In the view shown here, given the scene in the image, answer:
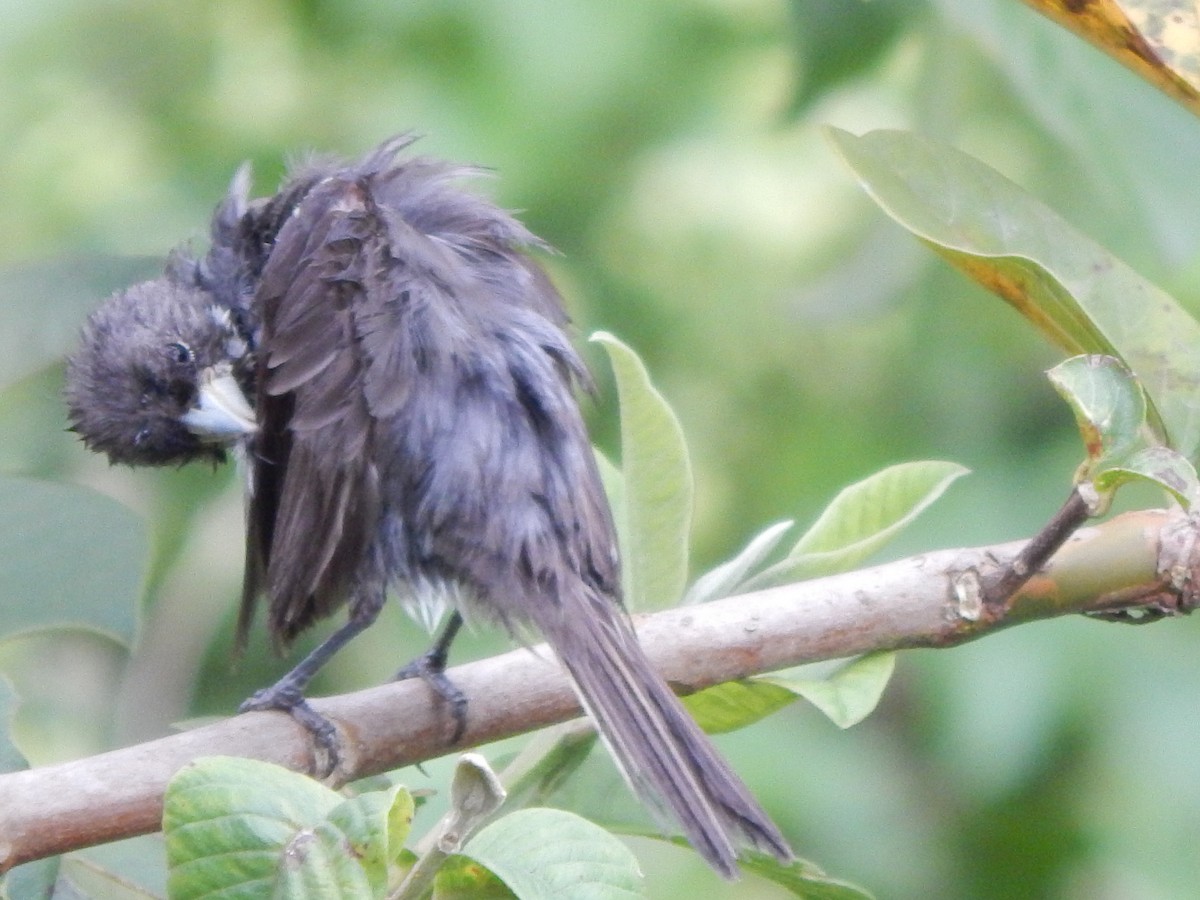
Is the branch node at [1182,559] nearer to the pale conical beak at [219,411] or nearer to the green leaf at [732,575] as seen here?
the green leaf at [732,575]

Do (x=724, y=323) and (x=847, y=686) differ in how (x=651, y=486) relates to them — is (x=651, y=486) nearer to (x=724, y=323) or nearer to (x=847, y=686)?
(x=847, y=686)

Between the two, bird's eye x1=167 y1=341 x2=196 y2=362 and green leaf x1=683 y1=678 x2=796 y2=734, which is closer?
green leaf x1=683 y1=678 x2=796 y2=734

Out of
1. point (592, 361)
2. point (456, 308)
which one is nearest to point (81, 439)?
point (456, 308)

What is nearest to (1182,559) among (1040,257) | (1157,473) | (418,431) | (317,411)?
(1157,473)

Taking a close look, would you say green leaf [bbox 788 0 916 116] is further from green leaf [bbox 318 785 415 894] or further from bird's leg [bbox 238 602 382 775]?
green leaf [bbox 318 785 415 894]

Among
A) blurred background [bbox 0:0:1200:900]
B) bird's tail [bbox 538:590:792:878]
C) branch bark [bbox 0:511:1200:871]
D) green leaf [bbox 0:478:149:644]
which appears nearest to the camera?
branch bark [bbox 0:511:1200:871]

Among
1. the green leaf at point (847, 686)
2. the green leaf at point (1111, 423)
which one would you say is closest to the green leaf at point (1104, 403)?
the green leaf at point (1111, 423)

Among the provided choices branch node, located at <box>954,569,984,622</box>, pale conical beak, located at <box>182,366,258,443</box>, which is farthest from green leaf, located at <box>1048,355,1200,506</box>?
pale conical beak, located at <box>182,366,258,443</box>
